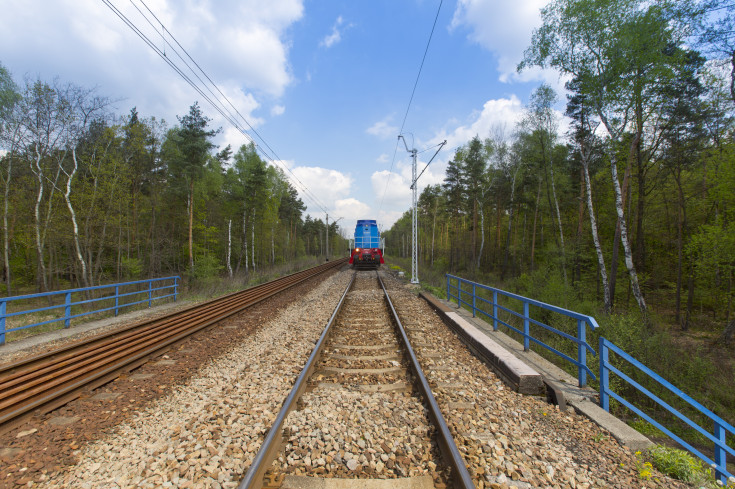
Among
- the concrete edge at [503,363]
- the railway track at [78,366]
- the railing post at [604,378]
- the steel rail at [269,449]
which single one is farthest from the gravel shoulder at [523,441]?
the railway track at [78,366]

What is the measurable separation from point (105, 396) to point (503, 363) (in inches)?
207

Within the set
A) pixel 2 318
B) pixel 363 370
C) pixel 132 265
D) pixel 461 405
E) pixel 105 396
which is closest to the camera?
pixel 461 405

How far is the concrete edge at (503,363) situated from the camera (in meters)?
3.88

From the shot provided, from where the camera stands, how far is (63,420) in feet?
11.2

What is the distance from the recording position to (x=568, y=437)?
300 cm

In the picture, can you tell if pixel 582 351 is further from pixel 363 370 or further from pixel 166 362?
pixel 166 362

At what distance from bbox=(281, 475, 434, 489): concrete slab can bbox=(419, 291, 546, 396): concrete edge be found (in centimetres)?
213

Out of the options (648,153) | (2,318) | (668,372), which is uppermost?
(648,153)

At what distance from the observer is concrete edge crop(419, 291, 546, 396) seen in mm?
3883

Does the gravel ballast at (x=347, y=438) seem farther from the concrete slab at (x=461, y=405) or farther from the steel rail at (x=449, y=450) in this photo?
the steel rail at (x=449, y=450)

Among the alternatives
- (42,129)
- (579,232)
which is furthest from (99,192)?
(579,232)

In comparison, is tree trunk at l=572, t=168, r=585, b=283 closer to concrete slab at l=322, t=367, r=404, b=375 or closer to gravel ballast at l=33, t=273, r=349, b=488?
concrete slab at l=322, t=367, r=404, b=375

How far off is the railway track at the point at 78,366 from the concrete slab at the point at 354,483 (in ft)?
10.4

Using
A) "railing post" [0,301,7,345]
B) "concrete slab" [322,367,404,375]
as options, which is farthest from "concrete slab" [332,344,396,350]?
"railing post" [0,301,7,345]
